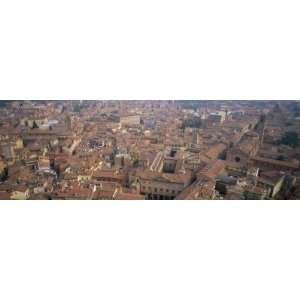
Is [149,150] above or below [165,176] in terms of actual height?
above

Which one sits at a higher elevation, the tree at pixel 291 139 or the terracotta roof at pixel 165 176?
the tree at pixel 291 139

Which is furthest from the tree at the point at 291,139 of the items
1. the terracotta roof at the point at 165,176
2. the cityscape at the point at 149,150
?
the terracotta roof at the point at 165,176

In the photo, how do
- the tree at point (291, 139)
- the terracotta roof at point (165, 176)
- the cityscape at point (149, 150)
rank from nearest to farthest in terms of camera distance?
the cityscape at point (149, 150)
the terracotta roof at point (165, 176)
the tree at point (291, 139)

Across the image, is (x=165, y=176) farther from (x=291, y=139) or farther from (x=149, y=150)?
(x=291, y=139)

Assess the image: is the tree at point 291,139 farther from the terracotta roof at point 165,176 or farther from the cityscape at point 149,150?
the terracotta roof at point 165,176

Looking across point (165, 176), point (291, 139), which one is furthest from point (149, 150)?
point (291, 139)

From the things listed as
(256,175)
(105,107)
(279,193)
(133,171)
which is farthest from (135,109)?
(279,193)
